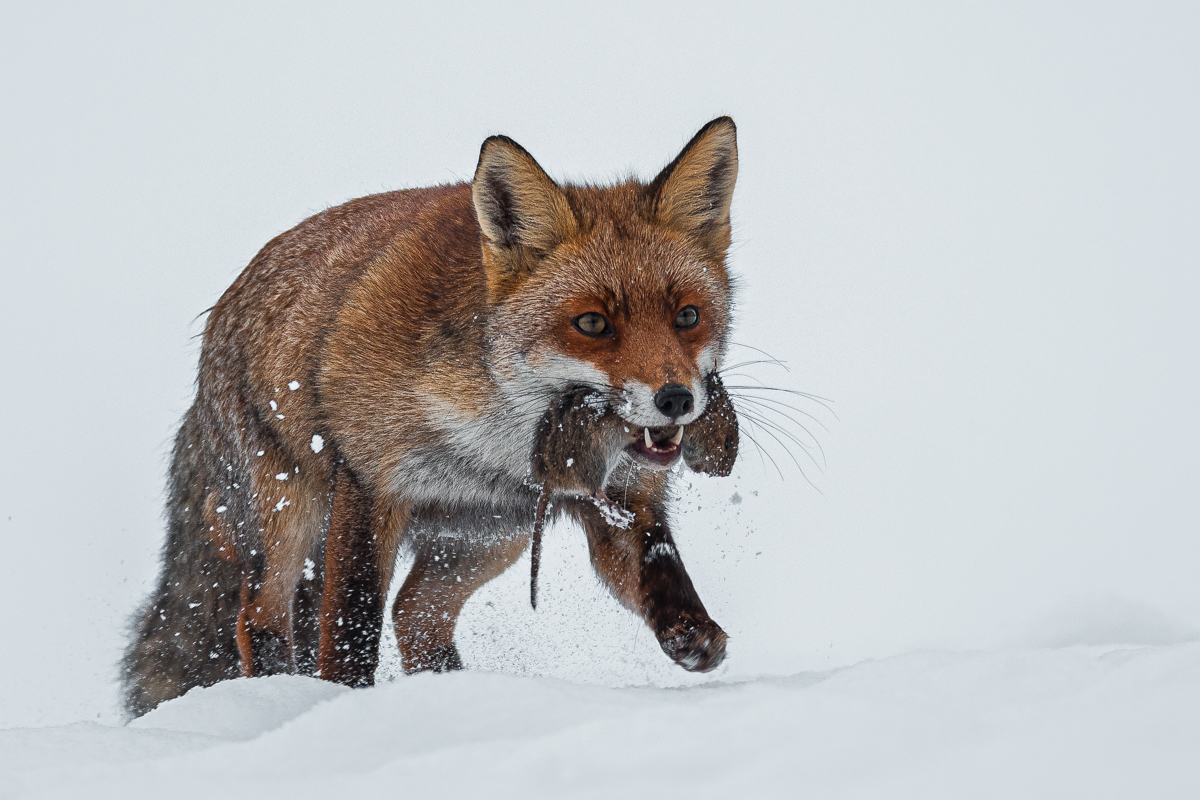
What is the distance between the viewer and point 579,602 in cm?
559

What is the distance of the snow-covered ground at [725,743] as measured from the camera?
2.19 metres

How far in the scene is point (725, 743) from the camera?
93.7 inches

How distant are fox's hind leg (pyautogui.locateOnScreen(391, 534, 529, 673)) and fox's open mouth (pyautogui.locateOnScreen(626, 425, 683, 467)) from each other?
184 cm

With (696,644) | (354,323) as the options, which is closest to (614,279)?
(354,323)

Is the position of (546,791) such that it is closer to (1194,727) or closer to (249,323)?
(1194,727)

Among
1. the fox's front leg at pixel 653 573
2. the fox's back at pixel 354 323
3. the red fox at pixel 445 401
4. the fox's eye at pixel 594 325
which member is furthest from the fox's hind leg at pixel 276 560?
the fox's eye at pixel 594 325

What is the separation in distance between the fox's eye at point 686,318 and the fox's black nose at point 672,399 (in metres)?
0.55

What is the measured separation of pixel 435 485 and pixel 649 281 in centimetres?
140

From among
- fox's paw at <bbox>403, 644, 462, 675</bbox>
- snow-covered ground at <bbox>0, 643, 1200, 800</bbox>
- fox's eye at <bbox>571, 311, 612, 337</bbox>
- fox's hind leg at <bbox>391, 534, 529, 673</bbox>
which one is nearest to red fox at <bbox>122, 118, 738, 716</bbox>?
fox's eye at <bbox>571, 311, 612, 337</bbox>

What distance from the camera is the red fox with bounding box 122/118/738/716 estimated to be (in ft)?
14.3

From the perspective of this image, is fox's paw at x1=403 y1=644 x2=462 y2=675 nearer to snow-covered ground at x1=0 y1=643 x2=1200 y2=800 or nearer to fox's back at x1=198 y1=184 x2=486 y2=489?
fox's back at x1=198 y1=184 x2=486 y2=489

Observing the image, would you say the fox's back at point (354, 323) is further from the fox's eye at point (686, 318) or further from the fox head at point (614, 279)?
the fox's eye at point (686, 318)

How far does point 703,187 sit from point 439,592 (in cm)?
278

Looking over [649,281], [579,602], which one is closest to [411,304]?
[649,281]
